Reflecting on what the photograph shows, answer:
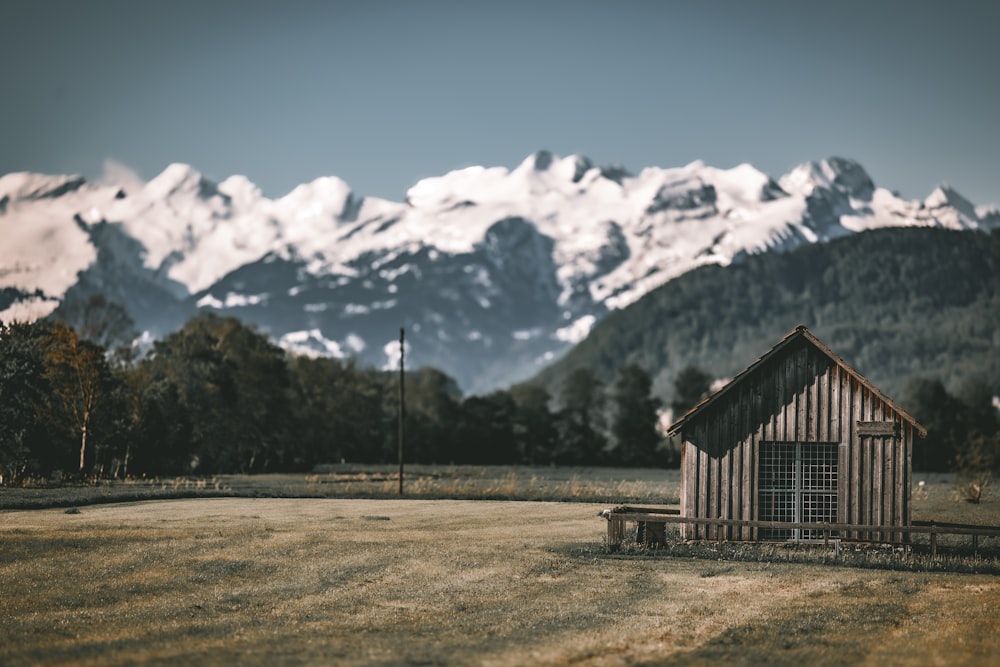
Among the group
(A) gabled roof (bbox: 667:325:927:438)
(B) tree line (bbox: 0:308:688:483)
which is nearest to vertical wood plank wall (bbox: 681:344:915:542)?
(A) gabled roof (bbox: 667:325:927:438)

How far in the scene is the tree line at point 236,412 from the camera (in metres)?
76.9

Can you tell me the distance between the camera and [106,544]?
119 feet

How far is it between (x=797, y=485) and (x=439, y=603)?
52.7 ft

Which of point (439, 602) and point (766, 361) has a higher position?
point (766, 361)

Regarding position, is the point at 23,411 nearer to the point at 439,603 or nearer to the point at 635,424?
the point at 439,603

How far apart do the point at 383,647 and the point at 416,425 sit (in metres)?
129

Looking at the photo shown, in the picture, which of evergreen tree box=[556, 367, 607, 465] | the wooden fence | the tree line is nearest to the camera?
the wooden fence

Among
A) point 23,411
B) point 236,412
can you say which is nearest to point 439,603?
point 23,411

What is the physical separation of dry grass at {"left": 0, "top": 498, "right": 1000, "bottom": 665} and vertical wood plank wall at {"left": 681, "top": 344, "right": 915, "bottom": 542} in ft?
13.8

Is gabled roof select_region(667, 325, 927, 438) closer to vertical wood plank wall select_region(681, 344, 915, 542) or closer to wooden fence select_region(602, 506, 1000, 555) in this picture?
vertical wood plank wall select_region(681, 344, 915, 542)

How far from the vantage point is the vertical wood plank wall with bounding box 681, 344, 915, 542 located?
123 ft

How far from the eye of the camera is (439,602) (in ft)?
89.1

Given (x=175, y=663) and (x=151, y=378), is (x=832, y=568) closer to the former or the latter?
(x=175, y=663)

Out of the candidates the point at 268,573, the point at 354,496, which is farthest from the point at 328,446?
the point at 268,573
